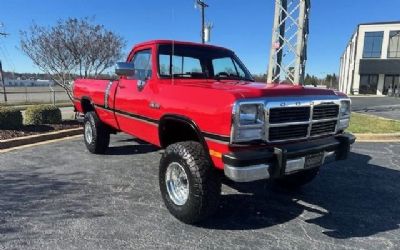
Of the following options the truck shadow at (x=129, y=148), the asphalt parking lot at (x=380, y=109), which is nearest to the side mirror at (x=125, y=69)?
→ the truck shadow at (x=129, y=148)

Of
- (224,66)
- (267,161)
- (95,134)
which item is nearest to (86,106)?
(95,134)

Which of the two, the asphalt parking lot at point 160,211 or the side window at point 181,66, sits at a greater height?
the side window at point 181,66

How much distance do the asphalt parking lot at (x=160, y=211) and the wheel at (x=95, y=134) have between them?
0.54 metres

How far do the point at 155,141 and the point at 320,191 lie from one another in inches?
98.5

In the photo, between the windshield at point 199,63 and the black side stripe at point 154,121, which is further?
the windshield at point 199,63

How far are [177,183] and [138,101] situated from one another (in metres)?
1.42

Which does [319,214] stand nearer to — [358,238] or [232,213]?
[358,238]

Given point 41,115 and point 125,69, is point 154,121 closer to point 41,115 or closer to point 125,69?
point 125,69

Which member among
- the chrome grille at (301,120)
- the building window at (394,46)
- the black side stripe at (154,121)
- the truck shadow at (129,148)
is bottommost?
the truck shadow at (129,148)

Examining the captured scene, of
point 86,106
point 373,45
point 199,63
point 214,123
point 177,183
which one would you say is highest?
point 373,45

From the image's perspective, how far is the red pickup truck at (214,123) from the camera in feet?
12.3

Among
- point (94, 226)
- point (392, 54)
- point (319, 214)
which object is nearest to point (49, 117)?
point (94, 226)

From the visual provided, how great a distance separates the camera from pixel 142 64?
5770 mm

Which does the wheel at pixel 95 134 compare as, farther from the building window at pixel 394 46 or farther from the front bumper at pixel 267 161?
the building window at pixel 394 46
